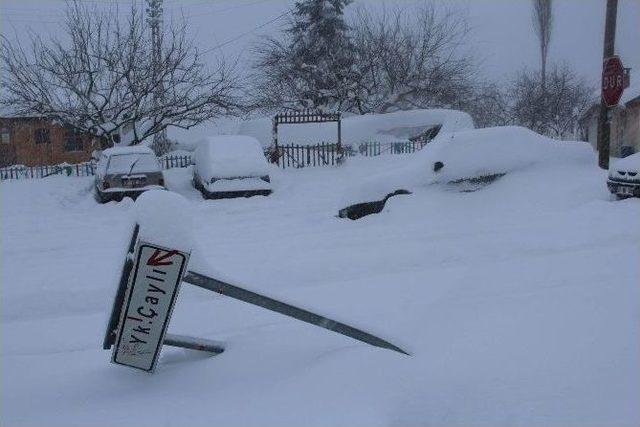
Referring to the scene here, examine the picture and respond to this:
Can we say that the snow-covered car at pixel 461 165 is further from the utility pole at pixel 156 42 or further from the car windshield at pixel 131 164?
the utility pole at pixel 156 42

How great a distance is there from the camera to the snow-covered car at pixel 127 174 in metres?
13.2

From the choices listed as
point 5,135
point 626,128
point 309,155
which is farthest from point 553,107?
point 5,135

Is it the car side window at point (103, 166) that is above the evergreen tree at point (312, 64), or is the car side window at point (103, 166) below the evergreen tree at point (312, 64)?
below

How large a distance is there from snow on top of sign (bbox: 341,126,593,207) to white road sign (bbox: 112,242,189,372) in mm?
6957

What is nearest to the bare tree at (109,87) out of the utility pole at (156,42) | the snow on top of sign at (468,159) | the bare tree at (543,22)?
the utility pole at (156,42)

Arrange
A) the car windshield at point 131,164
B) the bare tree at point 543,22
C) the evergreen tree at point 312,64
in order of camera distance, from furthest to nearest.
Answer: the bare tree at point 543,22 → the evergreen tree at point 312,64 → the car windshield at point 131,164

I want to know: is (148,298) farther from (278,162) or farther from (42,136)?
(42,136)

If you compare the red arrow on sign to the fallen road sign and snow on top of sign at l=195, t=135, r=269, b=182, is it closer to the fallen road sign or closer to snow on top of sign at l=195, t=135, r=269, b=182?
the fallen road sign

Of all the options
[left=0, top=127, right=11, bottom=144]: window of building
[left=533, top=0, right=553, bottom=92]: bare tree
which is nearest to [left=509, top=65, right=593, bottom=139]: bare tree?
[left=533, top=0, right=553, bottom=92]: bare tree

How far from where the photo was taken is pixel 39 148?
1266 inches

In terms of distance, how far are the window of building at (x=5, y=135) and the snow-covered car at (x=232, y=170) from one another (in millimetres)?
21792

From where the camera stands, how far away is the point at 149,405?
2.89 metres

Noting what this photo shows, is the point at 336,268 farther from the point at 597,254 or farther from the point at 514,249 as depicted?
the point at 597,254

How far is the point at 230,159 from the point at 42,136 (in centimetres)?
2281
